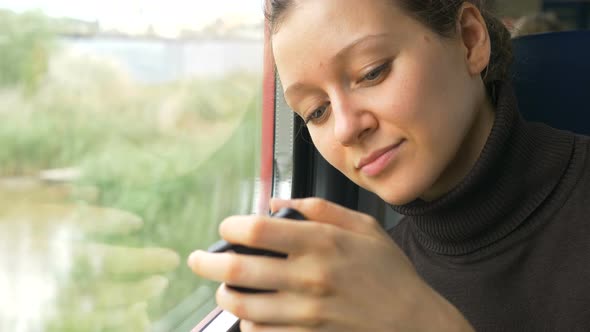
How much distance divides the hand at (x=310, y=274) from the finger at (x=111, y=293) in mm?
557

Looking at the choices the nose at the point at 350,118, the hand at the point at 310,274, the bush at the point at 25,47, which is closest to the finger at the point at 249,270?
the hand at the point at 310,274

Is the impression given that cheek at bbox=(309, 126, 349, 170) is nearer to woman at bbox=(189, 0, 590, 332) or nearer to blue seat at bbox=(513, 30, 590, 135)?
woman at bbox=(189, 0, 590, 332)

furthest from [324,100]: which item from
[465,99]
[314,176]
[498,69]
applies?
[314,176]

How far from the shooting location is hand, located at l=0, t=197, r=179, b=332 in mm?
834

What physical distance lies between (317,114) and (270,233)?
48 cm

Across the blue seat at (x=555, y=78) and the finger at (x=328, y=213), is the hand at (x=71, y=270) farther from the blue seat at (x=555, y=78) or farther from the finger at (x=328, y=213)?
the blue seat at (x=555, y=78)

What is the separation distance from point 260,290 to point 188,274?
812 millimetres

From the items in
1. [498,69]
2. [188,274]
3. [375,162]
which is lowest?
[188,274]

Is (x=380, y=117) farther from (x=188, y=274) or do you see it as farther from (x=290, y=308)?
(x=188, y=274)

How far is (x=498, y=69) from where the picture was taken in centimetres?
103

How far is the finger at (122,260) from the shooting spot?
3.18ft

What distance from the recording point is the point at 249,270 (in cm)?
45

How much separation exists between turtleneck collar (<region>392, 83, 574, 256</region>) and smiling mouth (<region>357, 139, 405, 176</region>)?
147mm

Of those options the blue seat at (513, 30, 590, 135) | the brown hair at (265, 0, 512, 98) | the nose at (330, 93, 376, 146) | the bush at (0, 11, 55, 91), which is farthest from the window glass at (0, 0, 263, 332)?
the blue seat at (513, 30, 590, 135)
